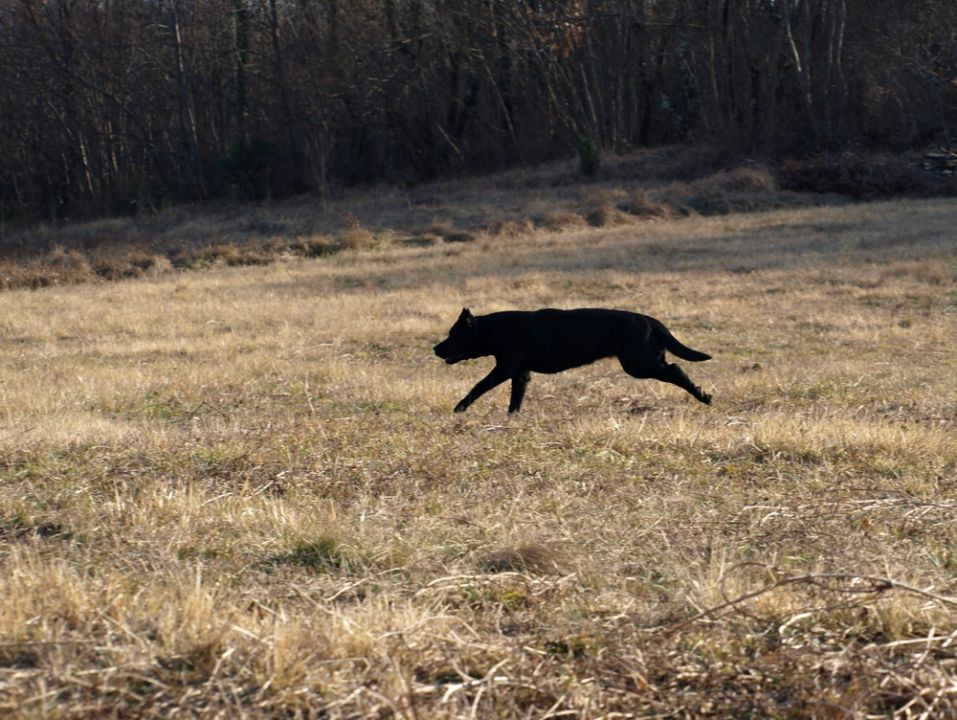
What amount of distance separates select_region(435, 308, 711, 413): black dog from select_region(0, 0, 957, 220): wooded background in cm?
3103

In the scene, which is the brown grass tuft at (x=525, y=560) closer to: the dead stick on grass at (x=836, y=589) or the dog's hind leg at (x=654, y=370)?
the dead stick on grass at (x=836, y=589)

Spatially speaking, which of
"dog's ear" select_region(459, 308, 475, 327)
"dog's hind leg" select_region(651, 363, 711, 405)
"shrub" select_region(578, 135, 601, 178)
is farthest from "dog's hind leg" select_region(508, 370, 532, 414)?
"shrub" select_region(578, 135, 601, 178)

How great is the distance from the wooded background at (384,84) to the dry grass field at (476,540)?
30.4 meters

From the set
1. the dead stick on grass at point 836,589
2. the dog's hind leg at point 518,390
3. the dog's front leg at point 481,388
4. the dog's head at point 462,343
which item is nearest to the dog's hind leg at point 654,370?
the dog's hind leg at point 518,390

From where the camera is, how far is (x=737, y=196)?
3150 cm

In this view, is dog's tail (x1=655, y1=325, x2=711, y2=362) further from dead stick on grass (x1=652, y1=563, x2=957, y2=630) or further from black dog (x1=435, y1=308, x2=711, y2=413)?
dead stick on grass (x1=652, y1=563, x2=957, y2=630)

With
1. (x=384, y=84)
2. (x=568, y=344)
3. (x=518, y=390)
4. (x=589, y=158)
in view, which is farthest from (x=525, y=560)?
(x=384, y=84)

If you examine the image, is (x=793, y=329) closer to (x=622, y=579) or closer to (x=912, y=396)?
(x=912, y=396)

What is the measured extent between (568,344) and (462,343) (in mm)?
952

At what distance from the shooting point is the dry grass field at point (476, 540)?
10.7 ft

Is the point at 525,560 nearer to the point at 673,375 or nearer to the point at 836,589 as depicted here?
the point at 836,589

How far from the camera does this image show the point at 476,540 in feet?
15.8

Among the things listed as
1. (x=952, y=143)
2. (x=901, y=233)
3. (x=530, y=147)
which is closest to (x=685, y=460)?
(x=901, y=233)

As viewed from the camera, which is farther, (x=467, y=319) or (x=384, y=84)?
(x=384, y=84)
